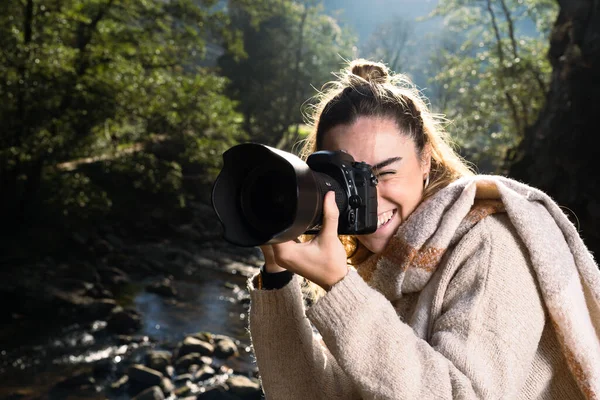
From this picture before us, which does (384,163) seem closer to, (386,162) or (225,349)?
(386,162)

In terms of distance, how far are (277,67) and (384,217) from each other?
17851 millimetres

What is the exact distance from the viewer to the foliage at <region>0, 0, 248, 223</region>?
6.87m

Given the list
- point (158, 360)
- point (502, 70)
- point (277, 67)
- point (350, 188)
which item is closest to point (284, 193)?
point (350, 188)

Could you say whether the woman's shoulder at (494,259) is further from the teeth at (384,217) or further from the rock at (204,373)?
the rock at (204,373)

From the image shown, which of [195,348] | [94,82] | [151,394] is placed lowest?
[195,348]

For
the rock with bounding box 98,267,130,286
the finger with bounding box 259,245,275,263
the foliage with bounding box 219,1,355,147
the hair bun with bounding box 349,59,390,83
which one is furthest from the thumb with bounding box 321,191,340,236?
the foliage with bounding box 219,1,355,147

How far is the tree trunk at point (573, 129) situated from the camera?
685 cm

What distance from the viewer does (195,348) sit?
5953 millimetres

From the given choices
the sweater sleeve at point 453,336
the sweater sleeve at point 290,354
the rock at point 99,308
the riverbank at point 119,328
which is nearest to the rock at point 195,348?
the riverbank at point 119,328

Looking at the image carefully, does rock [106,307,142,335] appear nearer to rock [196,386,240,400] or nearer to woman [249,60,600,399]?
rock [196,386,240,400]

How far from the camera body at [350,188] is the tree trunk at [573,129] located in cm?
567

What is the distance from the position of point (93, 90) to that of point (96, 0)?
1586 millimetres

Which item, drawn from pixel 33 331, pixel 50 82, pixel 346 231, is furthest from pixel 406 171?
pixel 50 82

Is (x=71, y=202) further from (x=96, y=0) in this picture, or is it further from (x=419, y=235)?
(x=419, y=235)
